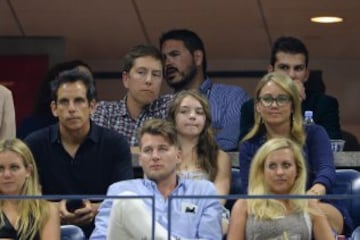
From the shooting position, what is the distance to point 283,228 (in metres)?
8.90

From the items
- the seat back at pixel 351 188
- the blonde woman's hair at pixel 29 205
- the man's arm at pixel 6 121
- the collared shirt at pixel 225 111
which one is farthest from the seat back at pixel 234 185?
the man's arm at pixel 6 121

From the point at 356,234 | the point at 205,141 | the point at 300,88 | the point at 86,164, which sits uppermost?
the point at 300,88

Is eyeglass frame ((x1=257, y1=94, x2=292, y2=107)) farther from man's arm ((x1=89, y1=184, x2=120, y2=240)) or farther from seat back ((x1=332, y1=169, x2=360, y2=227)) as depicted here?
man's arm ((x1=89, y1=184, x2=120, y2=240))

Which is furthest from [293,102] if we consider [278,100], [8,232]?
[8,232]

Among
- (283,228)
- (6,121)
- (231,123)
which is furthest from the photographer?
(6,121)

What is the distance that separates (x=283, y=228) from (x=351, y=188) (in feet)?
3.70

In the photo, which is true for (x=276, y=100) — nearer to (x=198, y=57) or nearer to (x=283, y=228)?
(x=283, y=228)

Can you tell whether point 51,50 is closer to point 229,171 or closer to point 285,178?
point 229,171

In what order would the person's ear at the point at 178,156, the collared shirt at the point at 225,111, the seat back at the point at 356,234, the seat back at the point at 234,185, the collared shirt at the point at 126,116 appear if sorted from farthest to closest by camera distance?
the collared shirt at the point at 225,111 → the collared shirt at the point at 126,116 → the seat back at the point at 234,185 → the person's ear at the point at 178,156 → the seat back at the point at 356,234

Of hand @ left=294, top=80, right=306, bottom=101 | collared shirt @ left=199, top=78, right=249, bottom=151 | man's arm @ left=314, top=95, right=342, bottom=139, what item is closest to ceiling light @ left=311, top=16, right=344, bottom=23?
collared shirt @ left=199, top=78, right=249, bottom=151

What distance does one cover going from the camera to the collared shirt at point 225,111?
10.7m

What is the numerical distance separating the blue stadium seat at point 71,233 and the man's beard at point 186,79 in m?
2.02

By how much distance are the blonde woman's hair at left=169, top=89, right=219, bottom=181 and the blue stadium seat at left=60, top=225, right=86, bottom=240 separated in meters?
1.06

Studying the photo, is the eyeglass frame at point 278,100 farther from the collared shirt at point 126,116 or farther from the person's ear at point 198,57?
the person's ear at point 198,57
